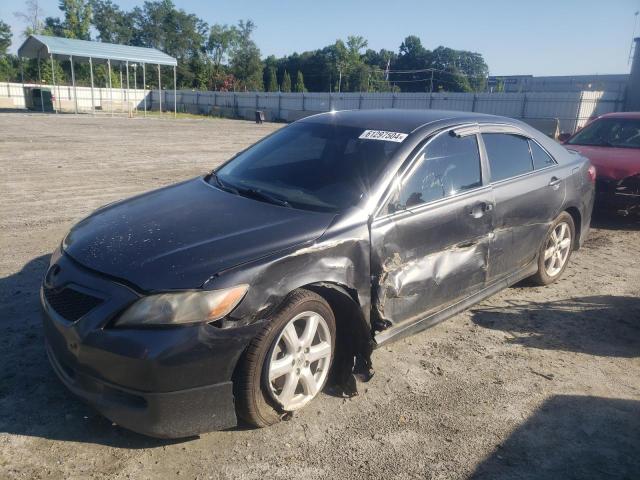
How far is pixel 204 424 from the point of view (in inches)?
98.4

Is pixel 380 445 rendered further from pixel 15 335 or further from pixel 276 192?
pixel 15 335

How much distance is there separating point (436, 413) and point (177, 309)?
163cm

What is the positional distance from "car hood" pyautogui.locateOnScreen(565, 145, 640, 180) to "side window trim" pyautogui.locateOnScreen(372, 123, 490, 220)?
393 centimetres

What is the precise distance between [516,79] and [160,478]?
8973 centimetres

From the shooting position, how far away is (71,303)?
2.59 meters

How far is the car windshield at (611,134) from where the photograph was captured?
7.89 meters

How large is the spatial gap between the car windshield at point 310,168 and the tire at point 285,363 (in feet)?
2.37

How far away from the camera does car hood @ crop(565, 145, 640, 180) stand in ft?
22.8

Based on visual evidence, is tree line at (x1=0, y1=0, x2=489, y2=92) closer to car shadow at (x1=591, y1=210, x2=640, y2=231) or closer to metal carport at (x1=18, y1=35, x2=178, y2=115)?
metal carport at (x1=18, y1=35, x2=178, y2=115)

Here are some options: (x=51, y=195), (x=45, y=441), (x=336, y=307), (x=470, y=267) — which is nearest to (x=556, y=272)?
(x=470, y=267)

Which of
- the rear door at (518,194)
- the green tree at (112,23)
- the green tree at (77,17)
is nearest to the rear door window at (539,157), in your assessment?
the rear door at (518,194)

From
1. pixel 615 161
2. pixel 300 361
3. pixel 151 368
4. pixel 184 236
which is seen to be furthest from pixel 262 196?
pixel 615 161

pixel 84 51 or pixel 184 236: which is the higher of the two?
pixel 84 51

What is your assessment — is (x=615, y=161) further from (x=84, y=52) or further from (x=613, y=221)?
(x=84, y=52)
